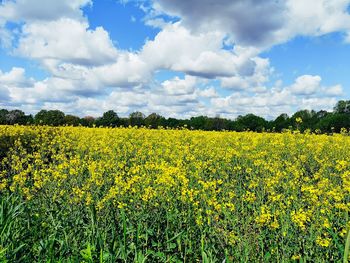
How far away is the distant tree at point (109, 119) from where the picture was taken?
32375 mm

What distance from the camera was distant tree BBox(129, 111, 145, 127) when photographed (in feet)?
107

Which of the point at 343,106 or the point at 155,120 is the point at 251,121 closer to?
the point at 155,120

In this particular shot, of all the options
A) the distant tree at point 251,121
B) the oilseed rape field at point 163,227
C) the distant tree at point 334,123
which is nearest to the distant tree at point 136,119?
the distant tree at point 251,121

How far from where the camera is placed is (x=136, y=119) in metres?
33.6

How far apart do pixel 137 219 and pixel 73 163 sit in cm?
235

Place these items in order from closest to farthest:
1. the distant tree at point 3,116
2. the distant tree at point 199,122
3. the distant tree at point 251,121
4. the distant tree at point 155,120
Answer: the distant tree at point 3,116 < the distant tree at point 155,120 < the distant tree at point 251,121 < the distant tree at point 199,122

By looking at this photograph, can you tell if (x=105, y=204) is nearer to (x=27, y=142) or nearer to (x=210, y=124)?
(x=27, y=142)

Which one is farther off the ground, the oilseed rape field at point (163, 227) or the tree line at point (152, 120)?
the tree line at point (152, 120)

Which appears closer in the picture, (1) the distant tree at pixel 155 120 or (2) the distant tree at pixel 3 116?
(2) the distant tree at pixel 3 116

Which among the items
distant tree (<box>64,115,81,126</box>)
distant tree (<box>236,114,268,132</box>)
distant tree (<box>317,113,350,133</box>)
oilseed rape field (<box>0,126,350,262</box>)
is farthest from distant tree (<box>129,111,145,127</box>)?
oilseed rape field (<box>0,126,350,262</box>)

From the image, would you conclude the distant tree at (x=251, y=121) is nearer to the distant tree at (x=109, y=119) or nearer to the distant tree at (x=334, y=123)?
the distant tree at (x=334, y=123)

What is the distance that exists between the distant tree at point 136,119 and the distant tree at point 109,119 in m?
1.31

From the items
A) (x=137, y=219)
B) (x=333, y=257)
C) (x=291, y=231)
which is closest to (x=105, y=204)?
(x=137, y=219)

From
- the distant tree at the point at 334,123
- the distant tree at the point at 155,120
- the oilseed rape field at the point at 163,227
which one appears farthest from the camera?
the distant tree at the point at 155,120
